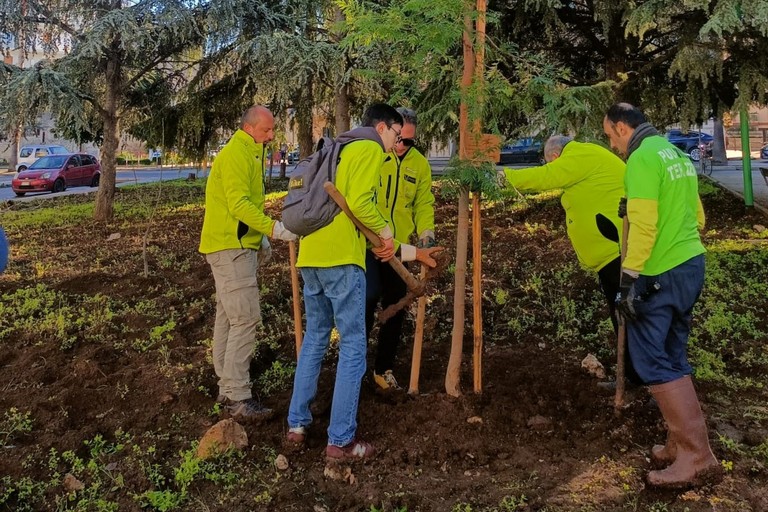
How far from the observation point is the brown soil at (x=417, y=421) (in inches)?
109

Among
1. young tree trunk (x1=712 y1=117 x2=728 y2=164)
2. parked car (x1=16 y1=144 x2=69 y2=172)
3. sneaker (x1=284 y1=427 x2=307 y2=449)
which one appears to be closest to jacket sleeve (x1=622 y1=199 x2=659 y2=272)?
sneaker (x1=284 y1=427 x2=307 y2=449)

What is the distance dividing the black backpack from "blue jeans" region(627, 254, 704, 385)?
4.89ft

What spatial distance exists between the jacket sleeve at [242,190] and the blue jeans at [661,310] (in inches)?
78.8

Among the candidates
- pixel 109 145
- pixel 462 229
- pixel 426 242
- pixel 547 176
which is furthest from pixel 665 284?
pixel 109 145

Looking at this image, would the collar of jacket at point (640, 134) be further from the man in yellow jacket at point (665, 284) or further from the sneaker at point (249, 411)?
the sneaker at point (249, 411)

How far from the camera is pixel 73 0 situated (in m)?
11.1

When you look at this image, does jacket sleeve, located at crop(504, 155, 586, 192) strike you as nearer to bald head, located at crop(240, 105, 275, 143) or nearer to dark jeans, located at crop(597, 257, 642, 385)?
dark jeans, located at crop(597, 257, 642, 385)

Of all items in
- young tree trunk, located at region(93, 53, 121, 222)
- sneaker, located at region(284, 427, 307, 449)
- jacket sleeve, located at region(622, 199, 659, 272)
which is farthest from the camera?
young tree trunk, located at region(93, 53, 121, 222)

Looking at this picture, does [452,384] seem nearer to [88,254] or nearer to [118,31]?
[88,254]

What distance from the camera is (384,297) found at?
387 centimetres

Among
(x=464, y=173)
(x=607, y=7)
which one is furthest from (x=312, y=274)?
(x=607, y=7)

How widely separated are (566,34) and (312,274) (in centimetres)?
767

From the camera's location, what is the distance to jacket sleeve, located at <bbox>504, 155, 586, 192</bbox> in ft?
11.1

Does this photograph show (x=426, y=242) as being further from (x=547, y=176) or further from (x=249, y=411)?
(x=249, y=411)
